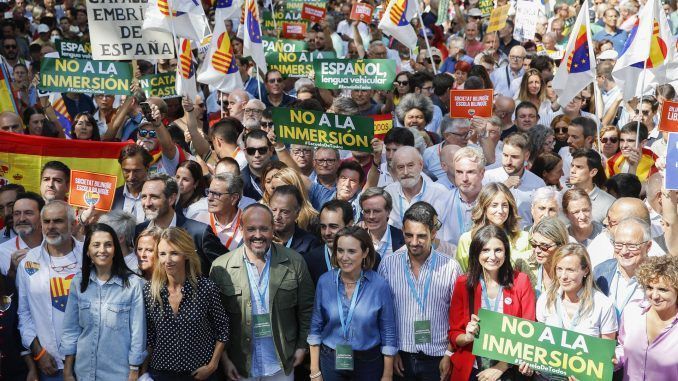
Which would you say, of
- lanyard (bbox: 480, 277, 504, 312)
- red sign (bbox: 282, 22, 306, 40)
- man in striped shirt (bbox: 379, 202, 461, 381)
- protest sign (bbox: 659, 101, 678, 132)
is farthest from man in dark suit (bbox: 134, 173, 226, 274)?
red sign (bbox: 282, 22, 306, 40)

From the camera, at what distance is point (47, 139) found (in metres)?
9.55

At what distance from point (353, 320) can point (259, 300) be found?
648 millimetres

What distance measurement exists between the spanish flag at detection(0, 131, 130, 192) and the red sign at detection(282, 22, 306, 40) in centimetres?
709

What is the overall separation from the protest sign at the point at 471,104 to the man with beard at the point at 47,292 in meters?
4.75

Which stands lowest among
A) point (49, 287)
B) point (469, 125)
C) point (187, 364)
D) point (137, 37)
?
point (187, 364)

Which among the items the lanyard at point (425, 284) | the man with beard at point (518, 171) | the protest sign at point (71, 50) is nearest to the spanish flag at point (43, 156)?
the protest sign at point (71, 50)

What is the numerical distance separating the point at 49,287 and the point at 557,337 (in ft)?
11.2

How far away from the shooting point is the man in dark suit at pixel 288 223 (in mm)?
7758

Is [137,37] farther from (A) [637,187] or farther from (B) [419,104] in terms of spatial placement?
(A) [637,187]

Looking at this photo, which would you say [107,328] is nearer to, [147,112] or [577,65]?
[147,112]

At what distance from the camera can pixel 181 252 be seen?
6883 mm

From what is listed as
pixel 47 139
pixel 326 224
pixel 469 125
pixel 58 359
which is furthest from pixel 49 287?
pixel 469 125

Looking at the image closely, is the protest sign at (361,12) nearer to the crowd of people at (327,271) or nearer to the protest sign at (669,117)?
the protest sign at (669,117)

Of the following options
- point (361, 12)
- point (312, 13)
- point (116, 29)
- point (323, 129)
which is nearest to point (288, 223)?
point (323, 129)
